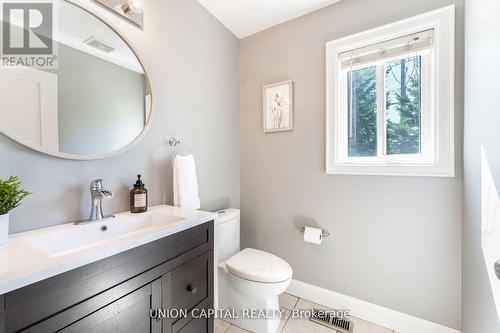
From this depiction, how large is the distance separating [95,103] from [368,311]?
223cm

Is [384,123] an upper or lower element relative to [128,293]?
upper

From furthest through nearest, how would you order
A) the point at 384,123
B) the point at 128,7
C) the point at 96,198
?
the point at 384,123 < the point at 128,7 < the point at 96,198

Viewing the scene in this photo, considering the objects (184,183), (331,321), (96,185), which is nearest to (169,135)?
(184,183)

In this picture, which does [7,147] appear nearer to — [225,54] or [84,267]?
[84,267]

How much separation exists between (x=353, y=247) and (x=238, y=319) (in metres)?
1.00

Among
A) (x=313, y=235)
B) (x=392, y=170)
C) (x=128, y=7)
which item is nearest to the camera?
(x=128, y=7)

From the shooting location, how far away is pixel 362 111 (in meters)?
1.68

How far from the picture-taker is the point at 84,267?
2.18ft

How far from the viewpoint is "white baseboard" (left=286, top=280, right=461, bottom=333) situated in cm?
141

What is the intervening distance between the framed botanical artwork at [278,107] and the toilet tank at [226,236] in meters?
0.85

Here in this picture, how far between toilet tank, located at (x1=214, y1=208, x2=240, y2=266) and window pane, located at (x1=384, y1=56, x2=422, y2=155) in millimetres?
1293

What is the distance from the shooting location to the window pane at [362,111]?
163cm

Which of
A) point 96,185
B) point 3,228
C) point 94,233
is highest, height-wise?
point 96,185

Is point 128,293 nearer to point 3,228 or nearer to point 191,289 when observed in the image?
point 191,289
